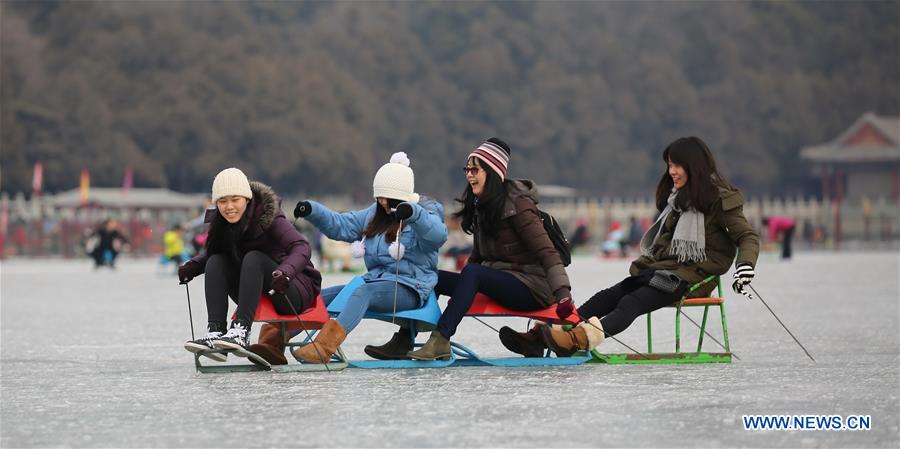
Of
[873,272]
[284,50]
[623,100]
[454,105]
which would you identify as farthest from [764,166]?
[873,272]

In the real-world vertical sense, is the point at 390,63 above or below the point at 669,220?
above

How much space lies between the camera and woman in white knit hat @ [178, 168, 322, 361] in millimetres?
7926

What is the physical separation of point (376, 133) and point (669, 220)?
2424 inches

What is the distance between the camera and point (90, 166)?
184ft

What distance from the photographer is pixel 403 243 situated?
26.9 ft

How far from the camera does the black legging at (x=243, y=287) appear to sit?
790cm

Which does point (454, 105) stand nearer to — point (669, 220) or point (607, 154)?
point (607, 154)

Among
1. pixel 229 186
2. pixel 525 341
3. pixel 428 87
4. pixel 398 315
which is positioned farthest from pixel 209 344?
pixel 428 87

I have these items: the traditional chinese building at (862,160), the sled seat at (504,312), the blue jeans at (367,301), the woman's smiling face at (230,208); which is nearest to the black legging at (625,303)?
the sled seat at (504,312)

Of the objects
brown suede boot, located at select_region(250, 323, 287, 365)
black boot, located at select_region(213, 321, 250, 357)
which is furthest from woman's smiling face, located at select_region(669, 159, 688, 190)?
black boot, located at select_region(213, 321, 250, 357)

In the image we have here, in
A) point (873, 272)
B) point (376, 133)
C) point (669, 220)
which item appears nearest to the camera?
point (669, 220)

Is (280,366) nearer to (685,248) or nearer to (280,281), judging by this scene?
(280,281)

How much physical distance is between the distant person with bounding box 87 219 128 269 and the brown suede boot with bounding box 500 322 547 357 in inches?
915

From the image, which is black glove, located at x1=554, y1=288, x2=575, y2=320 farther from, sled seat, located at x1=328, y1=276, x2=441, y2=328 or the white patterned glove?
the white patterned glove
